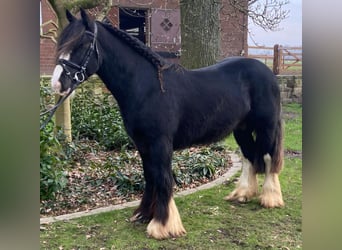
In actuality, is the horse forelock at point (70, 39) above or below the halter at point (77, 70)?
above

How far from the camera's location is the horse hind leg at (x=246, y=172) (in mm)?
3682

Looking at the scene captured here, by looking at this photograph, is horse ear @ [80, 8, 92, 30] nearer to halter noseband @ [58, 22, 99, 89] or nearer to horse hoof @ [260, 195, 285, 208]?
halter noseband @ [58, 22, 99, 89]

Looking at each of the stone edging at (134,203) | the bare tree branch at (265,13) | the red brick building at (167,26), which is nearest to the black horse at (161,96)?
the stone edging at (134,203)

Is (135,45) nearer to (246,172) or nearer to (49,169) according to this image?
(49,169)

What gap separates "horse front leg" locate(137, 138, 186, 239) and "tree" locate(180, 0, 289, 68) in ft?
7.86

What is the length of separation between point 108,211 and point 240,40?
3890 millimetres

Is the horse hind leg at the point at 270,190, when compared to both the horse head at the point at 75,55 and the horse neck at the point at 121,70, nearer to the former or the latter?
the horse neck at the point at 121,70

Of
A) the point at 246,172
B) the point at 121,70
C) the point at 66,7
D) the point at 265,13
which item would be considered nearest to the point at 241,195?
the point at 246,172

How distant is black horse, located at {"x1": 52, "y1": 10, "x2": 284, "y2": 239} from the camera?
2650mm

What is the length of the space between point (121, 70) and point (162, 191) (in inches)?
37.4

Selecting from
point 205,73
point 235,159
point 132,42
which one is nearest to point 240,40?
point 235,159
